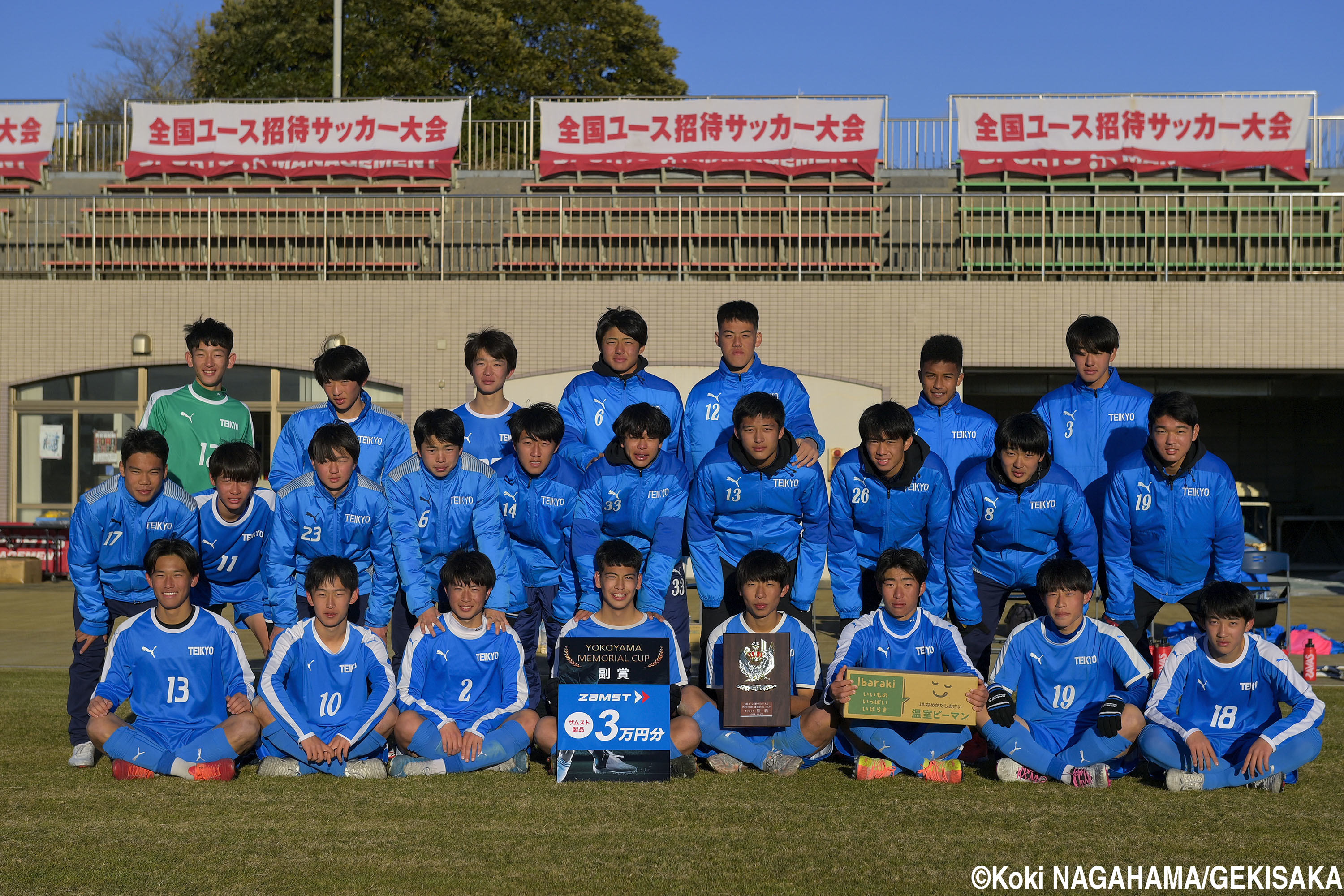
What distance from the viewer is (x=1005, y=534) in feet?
21.0

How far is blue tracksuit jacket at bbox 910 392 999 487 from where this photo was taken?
22.7 ft

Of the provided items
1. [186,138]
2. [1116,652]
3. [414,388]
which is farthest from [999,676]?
[186,138]

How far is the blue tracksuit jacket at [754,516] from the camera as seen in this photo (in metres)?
6.36

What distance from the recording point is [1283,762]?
5605mm

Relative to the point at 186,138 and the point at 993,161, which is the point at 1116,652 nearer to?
the point at 993,161

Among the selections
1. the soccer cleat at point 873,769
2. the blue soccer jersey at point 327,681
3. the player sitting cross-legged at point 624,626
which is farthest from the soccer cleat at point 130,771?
the soccer cleat at point 873,769

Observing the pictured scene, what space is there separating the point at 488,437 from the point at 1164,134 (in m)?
15.2

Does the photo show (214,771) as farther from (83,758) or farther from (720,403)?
(720,403)

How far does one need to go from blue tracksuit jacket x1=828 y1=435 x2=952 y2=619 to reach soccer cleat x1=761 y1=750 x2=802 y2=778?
2.97ft

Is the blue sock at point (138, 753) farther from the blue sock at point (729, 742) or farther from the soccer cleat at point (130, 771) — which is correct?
the blue sock at point (729, 742)

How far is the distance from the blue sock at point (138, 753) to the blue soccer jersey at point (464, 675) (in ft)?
3.82

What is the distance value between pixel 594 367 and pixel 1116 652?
3.46 metres

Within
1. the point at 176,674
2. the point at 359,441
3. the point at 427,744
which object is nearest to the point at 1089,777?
the point at 427,744

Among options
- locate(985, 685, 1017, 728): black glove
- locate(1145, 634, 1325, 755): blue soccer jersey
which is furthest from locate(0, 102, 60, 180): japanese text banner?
locate(1145, 634, 1325, 755): blue soccer jersey
